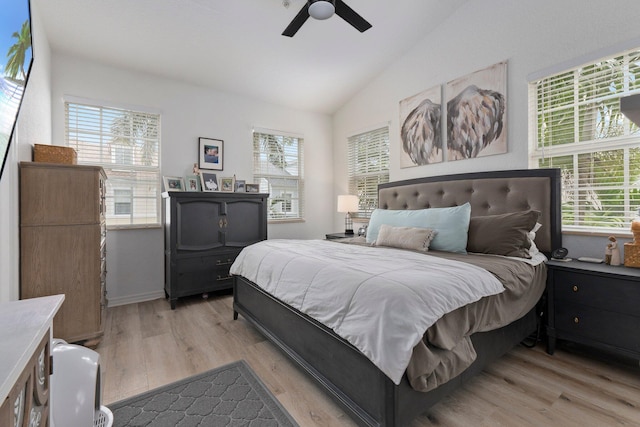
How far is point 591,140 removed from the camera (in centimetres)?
239

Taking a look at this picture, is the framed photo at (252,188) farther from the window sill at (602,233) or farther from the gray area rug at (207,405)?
the window sill at (602,233)

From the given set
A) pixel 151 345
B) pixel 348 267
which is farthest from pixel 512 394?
pixel 151 345

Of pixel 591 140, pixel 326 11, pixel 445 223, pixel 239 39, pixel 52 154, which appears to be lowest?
pixel 445 223

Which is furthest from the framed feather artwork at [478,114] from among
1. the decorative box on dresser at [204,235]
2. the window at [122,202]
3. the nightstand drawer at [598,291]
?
the window at [122,202]

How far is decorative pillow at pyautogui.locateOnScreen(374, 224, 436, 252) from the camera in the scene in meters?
2.54

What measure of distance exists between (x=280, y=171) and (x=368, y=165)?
134cm

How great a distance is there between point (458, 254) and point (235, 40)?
310 centimetres

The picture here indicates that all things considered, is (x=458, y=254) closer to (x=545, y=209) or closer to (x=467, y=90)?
(x=545, y=209)

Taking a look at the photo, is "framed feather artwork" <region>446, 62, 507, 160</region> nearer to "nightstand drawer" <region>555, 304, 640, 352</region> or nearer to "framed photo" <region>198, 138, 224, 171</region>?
"nightstand drawer" <region>555, 304, 640, 352</region>

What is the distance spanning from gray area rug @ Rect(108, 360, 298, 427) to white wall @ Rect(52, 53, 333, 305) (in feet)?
6.83

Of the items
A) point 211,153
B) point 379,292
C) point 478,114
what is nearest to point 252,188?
point 211,153

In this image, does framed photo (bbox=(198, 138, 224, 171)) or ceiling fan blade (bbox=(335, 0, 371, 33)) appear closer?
ceiling fan blade (bbox=(335, 0, 371, 33))

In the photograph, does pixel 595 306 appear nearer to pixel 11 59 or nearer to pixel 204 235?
pixel 11 59

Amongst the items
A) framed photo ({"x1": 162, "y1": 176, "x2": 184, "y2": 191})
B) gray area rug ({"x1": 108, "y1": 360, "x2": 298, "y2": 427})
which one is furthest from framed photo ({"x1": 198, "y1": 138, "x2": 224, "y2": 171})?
gray area rug ({"x1": 108, "y1": 360, "x2": 298, "y2": 427})
